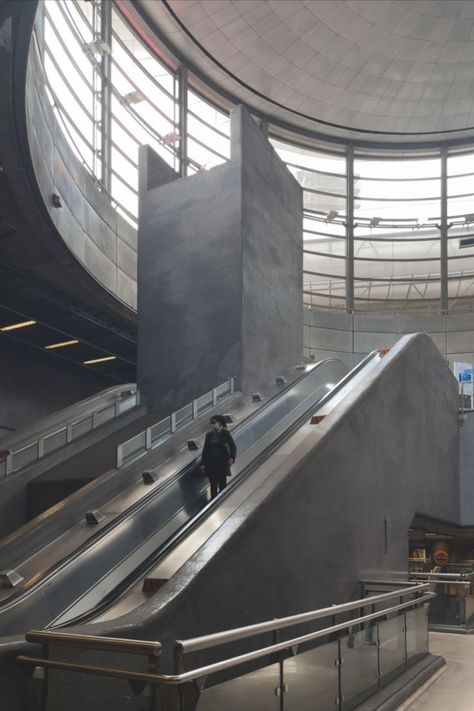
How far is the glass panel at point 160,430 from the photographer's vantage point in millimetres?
11227

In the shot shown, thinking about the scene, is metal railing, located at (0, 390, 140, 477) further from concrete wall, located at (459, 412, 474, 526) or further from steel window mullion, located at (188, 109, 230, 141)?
steel window mullion, located at (188, 109, 230, 141)

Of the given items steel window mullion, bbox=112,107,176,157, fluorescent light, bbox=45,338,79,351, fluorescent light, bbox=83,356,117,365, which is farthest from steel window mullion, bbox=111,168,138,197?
fluorescent light, bbox=45,338,79,351

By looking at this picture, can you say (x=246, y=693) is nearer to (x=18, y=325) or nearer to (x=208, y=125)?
(x=18, y=325)

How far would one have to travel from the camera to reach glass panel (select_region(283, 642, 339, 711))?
181 inches

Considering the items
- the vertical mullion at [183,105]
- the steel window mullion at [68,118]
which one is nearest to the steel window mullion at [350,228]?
the vertical mullion at [183,105]

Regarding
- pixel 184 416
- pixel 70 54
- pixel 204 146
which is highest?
pixel 204 146

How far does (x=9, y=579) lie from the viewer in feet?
26.0

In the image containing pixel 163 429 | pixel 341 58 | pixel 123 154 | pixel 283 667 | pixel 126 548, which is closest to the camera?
pixel 283 667

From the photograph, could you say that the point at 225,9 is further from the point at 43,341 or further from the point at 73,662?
the point at 73,662

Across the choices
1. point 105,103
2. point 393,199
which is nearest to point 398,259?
point 393,199

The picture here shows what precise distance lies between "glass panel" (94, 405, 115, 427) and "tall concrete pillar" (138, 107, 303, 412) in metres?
1.53

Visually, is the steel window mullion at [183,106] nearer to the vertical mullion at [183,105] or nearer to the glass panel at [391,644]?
the vertical mullion at [183,105]

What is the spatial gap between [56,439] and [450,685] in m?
7.78

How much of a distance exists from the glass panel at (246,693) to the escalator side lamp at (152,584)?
2.68 meters
